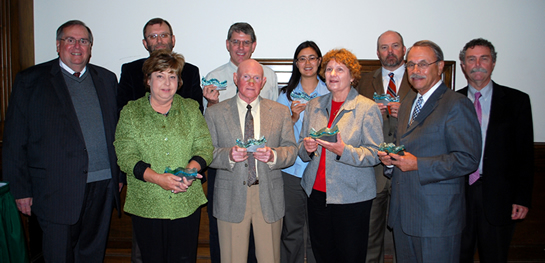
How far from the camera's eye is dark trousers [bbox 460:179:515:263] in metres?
2.81

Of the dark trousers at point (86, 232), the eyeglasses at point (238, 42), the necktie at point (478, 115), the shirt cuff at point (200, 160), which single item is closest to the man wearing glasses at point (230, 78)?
the eyeglasses at point (238, 42)

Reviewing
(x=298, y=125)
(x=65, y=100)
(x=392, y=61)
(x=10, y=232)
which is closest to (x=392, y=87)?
(x=392, y=61)

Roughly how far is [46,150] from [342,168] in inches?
92.5

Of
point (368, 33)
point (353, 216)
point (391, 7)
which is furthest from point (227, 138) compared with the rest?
point (391, 7)

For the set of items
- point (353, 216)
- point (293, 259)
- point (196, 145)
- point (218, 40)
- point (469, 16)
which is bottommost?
point (293, 259)

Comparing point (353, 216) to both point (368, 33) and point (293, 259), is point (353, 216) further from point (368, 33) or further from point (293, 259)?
point (368, 33)

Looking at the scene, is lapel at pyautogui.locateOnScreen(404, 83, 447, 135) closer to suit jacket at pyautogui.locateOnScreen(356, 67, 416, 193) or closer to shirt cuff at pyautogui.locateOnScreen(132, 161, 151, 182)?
suit jacket at pyautogui.locateOnScreen(356, 67, 416, 193)

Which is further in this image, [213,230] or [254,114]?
[213,230]

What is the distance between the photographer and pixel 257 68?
2744mm

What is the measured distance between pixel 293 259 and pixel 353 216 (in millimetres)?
829

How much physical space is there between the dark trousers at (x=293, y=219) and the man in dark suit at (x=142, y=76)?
111cm

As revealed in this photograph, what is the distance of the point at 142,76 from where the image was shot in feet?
10.4

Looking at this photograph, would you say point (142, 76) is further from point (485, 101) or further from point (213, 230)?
point (485, 101)

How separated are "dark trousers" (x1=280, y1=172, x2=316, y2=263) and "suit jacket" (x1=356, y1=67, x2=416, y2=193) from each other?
713 millimetres
